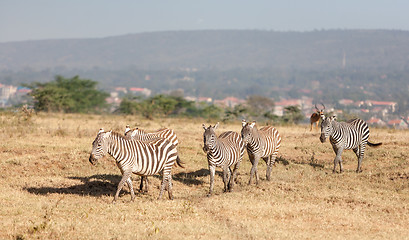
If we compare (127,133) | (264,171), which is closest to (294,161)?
(264,171)

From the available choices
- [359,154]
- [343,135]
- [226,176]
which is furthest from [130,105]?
[226,176]

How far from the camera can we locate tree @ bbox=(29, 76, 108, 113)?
39794mm

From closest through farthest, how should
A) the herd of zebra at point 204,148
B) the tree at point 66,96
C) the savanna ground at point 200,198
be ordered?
the savanna ground at point 200,198
the herd of zebra at point 204,148
the tree at point 66,96

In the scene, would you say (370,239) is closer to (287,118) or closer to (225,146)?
(225,146)

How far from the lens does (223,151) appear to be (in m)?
13.4

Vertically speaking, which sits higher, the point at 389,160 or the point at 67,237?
the point at 389,160

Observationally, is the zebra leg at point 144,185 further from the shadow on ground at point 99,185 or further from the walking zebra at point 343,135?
the walking zebra at point 343,135

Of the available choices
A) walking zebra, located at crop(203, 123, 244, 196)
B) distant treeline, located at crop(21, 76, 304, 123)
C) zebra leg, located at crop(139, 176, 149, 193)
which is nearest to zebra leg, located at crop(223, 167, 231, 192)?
walking zebra, located at crop(203, 123, 244, 196)

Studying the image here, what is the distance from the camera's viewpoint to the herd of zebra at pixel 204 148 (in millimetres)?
11859

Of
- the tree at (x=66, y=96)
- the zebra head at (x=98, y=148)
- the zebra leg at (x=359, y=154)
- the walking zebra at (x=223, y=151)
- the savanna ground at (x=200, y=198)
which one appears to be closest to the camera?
the savanna ground at (x=200, y=198)

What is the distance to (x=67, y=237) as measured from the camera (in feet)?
29.7

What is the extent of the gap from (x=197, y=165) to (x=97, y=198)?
17.1 ft

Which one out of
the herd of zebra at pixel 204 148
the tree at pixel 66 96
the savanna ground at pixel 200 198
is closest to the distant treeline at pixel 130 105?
the tree at pixel 66 96

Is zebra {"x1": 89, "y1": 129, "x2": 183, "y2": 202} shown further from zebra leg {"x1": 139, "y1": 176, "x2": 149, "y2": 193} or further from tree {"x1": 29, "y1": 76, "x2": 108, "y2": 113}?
tree {"x1": 29, "y1": 76, "x2": 108, "y2": 113}
